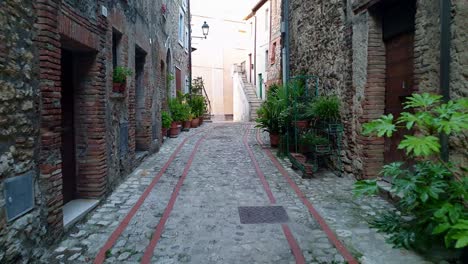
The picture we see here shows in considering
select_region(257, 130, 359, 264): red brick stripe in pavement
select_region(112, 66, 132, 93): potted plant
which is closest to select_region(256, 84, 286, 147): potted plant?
select_region(257, 130, 359, 264): red brick stripe in pavement

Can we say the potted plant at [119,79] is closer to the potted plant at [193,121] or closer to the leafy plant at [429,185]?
the leafy plant at [429,185]

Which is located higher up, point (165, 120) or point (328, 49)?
point (328, 49)

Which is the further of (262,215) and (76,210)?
(262,215)

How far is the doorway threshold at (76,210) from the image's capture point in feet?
14.6

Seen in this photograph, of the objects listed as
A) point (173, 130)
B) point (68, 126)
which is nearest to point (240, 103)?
point (173, 130)

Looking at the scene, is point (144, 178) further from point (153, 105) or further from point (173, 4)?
point (173, 4)

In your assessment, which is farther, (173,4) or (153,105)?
(173,4)

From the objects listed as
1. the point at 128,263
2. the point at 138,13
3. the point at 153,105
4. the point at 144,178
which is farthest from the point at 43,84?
the point at 153,105

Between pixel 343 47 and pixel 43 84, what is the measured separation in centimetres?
529

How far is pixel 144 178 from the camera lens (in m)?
7.02

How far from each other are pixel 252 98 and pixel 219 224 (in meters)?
20.4

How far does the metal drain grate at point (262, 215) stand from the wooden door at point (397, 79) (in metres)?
2.06

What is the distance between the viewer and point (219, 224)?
4.71 m

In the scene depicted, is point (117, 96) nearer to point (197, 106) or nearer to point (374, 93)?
point (374, 93)
